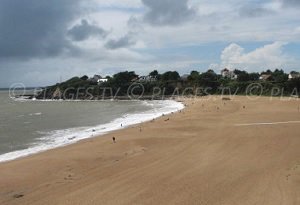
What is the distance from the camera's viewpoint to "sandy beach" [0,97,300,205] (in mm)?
12531

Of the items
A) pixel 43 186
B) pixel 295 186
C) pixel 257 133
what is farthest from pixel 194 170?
pixel 257 133

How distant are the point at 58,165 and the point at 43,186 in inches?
149

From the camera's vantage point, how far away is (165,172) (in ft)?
51.4

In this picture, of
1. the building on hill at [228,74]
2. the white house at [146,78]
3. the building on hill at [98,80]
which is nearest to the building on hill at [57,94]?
the building on hill at [98,80]

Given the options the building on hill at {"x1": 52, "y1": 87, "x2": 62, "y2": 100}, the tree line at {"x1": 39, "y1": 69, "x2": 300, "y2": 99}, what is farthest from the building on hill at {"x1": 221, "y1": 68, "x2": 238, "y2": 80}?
the building on hill at {"x1": 52, "y1": 87, "x2": 62, "y2": 100}

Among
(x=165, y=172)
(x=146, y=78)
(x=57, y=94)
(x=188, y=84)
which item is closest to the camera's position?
(x=165, y=172)

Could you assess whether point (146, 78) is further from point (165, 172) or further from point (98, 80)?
point (165, 172)

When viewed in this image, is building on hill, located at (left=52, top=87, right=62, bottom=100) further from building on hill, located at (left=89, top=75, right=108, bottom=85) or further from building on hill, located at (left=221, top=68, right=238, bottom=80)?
building on hill, located at (left=221, top=68, right=238, bottom=80)

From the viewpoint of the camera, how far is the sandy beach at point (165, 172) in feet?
Answer: 41.1

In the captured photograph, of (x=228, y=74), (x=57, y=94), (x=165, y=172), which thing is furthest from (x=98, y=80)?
(x=165, y=172)

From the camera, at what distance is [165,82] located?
124 meters

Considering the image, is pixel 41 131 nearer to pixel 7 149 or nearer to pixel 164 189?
pixel 7 149

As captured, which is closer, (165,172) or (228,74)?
(165,172)

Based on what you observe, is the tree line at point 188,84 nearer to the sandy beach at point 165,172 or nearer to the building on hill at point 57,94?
the building on hill at point 57,94
